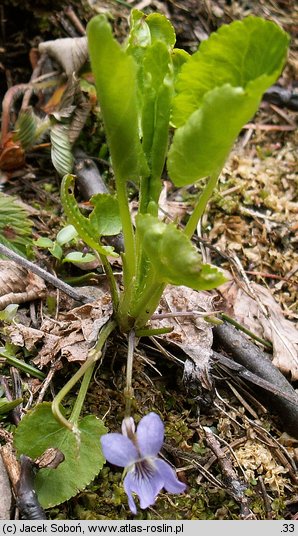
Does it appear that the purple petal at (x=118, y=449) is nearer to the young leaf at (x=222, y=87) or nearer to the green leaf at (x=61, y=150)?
the young leaf at (x=222, y=87)

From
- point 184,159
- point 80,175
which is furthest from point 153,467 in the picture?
point 80,175

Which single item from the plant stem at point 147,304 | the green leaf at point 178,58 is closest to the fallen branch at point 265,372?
the plant stem at point 147,304

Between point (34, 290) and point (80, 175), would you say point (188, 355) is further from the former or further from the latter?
point (80, 175)

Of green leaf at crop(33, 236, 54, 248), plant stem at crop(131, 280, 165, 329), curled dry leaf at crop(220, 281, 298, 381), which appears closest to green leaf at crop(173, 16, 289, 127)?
plant stem at crop(131, 280, 165, 329)

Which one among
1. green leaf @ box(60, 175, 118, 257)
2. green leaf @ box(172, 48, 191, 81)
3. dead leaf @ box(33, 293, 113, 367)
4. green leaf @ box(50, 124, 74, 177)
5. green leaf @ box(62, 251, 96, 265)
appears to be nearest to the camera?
green leaf @ box(60, 175, 118, 257)

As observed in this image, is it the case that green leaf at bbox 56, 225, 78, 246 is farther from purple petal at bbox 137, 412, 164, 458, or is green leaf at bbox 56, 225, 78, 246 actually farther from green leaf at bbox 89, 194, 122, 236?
purple petal at bbox 137, 412, 164, 458

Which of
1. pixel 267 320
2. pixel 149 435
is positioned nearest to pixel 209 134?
pixel 149 435
